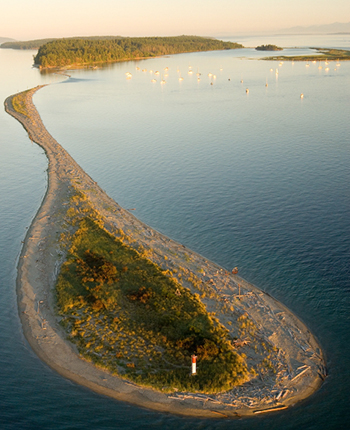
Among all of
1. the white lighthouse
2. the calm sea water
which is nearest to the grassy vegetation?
the calm sea water

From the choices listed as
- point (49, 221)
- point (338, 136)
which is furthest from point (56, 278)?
point (338, 136)

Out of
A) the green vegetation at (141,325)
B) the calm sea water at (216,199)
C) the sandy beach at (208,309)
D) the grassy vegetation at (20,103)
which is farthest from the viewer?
the grassy vegetation at (20,103)

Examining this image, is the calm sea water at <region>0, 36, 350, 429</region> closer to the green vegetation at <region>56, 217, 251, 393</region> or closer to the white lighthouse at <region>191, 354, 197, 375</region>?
the green vegetation at <region>56, 217, 251, 393</region>

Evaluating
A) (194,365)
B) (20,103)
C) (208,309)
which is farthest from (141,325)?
(20,103)

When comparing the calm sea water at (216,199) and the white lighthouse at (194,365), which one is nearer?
the calm sea water at (216,199)

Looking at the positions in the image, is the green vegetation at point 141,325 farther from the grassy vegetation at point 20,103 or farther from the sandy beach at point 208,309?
the grassy vegetation at point 20,103

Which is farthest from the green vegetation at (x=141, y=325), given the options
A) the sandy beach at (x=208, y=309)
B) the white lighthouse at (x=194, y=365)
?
the sandy beach at (x=208, y=309)
